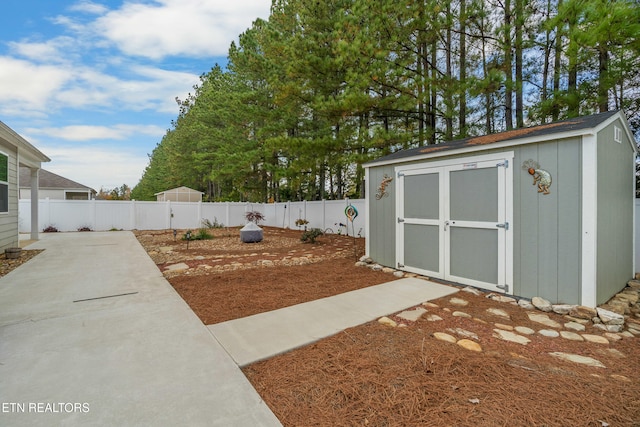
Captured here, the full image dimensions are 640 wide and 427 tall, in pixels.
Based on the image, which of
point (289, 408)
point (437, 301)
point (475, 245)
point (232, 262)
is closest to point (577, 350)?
point (437, 301)

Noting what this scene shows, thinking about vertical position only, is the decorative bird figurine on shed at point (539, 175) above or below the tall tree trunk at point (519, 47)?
below

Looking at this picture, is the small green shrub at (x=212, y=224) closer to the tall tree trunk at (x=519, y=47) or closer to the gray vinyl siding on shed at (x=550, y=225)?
the tall tree trunk at (x=519, y=47)

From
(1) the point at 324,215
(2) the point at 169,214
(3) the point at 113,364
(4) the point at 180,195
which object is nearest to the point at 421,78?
(1) the point at 324,215

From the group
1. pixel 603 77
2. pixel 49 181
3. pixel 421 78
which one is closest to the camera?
pixel 603 77

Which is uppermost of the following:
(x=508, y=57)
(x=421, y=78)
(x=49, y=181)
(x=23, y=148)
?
(x=508, y=57)

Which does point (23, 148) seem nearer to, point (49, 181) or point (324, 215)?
point (324, 215)

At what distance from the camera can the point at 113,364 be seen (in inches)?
81.8

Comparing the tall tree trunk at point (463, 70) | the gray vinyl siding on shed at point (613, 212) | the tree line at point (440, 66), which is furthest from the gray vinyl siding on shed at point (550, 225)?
the tall tree trunk at point (463, 70)

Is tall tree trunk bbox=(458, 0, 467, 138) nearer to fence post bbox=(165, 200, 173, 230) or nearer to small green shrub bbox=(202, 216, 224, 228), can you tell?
small green shrub bbox=(202, 216, 224, 228)

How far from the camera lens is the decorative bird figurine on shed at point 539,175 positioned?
11.1 ft

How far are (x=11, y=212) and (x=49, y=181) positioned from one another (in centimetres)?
1455

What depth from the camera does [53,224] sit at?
11.6m

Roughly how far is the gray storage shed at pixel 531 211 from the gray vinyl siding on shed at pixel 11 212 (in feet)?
29.1

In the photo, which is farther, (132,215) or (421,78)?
(132,215)
